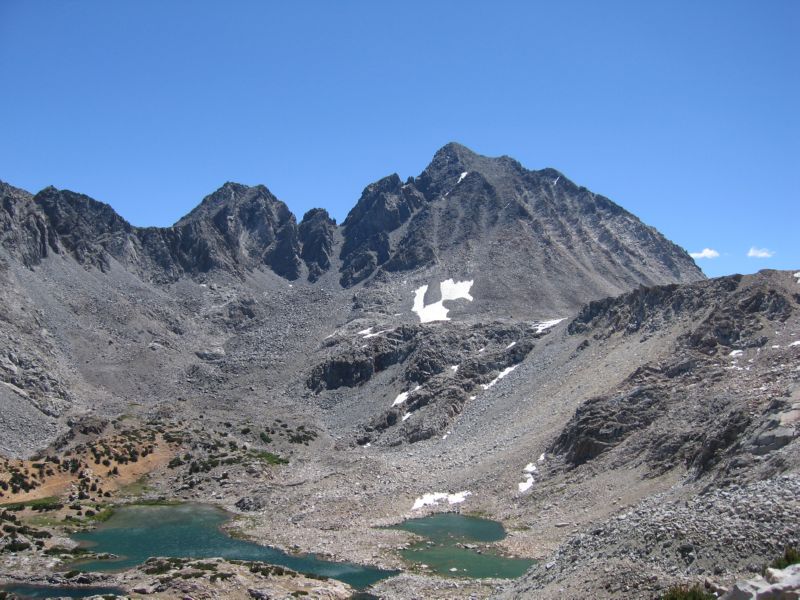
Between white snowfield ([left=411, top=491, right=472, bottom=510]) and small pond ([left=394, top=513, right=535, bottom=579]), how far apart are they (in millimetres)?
3367

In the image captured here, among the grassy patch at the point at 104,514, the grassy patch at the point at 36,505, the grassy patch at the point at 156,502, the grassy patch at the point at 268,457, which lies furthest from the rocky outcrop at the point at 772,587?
the grassy patch at the point at 268,457

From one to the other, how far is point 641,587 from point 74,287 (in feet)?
582

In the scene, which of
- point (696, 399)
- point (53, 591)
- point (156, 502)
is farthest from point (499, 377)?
point (53, 591)

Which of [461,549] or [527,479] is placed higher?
[527,479]

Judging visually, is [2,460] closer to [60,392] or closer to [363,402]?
[60,392]

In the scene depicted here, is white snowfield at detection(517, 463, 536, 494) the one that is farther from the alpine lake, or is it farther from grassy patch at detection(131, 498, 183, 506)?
grassy patch at detection(131, 498, 183, 506)

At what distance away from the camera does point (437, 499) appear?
84.6 m

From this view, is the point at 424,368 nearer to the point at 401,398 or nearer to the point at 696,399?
the point at 401,398

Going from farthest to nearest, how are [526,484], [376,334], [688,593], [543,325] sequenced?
[376,334] → [543,325] → [526,484] → [688,593]

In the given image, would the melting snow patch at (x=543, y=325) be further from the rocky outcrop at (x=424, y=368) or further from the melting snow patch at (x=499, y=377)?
the melting snow patch at (x=499, y=377)

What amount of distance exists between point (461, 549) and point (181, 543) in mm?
29650

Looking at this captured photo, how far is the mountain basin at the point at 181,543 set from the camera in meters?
60.8

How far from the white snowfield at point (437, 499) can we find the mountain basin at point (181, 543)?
835 inches

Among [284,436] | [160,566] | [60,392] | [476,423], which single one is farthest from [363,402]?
[160,566]
